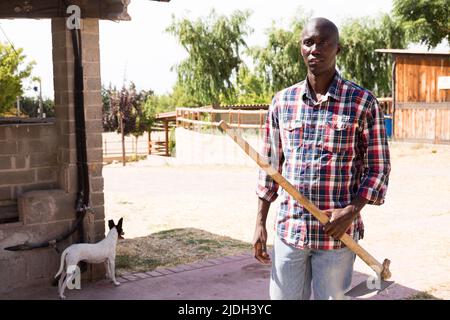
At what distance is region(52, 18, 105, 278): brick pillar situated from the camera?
5.76 meters

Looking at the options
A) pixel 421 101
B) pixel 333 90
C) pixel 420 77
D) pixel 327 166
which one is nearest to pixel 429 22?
pixel 420 77

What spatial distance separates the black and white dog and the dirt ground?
8.61 feet

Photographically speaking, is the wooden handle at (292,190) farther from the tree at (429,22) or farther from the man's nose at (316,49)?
the tree at (429,22)

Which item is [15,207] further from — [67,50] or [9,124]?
[67,50]

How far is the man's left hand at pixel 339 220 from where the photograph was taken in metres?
2.64

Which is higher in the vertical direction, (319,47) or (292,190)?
(319,47)

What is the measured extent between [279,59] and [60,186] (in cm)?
3382

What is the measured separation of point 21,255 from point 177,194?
776 cm

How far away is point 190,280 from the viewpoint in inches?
238

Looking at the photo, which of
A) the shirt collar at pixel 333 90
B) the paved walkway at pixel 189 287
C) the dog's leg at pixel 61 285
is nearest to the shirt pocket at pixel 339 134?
the shirt collar at pixel 333 90

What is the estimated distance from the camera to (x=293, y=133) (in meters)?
2.80

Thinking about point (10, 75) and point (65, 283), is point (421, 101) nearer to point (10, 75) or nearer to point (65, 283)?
point (65, 283)

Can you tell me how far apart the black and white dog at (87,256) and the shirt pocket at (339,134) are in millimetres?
3496
